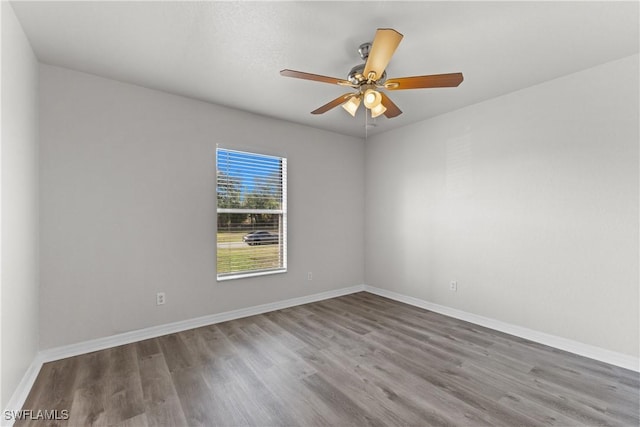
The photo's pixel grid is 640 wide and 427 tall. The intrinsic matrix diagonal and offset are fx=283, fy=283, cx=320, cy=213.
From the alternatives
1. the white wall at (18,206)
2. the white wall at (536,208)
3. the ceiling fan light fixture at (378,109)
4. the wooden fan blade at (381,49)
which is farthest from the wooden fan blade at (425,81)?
the white wall at (18,206)

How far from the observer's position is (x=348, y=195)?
4730 mm

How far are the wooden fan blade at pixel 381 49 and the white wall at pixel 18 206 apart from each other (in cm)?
226

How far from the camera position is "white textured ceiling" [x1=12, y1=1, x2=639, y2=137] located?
1861mm

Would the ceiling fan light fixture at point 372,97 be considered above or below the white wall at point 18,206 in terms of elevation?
above

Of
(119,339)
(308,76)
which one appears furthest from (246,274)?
(308,76)

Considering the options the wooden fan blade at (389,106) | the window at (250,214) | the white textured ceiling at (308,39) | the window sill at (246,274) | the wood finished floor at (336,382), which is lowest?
the wood finished floor at (336,382)

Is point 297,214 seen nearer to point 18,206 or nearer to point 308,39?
point 308,39

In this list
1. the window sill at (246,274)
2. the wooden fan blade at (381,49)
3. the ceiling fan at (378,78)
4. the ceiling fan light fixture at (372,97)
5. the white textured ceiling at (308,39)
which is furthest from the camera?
the window sill at (246,274)

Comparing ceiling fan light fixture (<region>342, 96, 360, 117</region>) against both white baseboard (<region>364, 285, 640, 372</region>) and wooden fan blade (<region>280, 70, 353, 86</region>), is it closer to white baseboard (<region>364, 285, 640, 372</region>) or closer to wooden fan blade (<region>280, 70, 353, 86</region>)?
wooden fan blade (<region>280, 70, 353, 86</region>)

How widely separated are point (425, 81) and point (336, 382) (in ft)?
7.58

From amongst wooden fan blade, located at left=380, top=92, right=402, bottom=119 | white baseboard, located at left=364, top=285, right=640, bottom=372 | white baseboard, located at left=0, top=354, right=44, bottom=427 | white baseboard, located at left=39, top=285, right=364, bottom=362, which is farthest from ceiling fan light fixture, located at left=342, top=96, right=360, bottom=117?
white baseboard, located at left=0, top=354, right=44, bottom=427

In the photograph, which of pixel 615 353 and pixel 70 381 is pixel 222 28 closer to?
pixel 70 381

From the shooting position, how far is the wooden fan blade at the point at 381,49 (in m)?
1.63

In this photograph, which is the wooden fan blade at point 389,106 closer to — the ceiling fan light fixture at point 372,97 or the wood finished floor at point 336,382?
the ceiling fan light fixture at point 372,97
